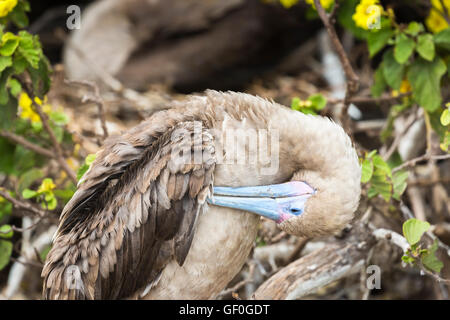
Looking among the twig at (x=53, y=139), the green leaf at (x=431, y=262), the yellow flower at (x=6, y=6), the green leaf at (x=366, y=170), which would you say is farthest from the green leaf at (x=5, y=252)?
the green leaf at (x=431, y=262)

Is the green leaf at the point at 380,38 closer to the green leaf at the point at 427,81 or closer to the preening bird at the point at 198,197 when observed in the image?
the green leaf at the point at 427,81

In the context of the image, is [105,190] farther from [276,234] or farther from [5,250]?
[276,234]

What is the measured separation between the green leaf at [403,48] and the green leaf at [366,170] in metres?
0.76

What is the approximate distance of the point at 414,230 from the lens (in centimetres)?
321

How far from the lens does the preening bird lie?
320 centimetres

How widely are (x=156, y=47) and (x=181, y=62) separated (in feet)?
1.10

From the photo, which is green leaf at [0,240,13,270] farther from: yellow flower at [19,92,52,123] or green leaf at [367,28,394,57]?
green leaf at [367,28,394,57]

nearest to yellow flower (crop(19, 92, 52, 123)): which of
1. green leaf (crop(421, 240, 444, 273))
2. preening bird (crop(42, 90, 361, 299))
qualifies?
preening bird (crop(42, 90, 361, 299))

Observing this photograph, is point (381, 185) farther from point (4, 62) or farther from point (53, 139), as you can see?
point (4, 62)

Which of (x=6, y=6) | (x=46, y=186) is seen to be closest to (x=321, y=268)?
(x=46, y=186)

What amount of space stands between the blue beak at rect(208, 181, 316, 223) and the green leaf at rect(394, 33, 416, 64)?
4.05ft
